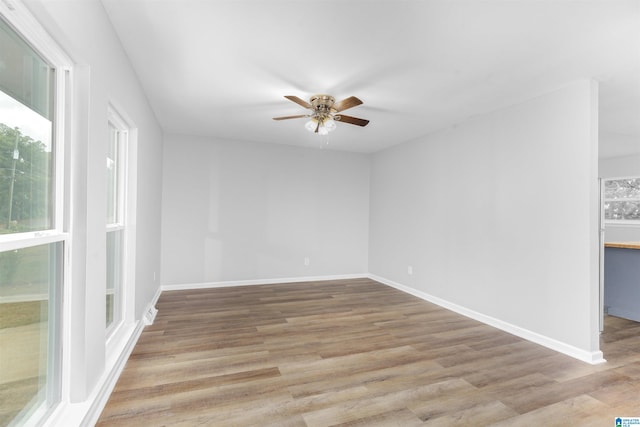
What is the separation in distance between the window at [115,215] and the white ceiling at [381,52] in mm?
627

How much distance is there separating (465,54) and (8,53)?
266 centimetres

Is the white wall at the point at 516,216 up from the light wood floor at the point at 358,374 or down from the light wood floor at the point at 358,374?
up

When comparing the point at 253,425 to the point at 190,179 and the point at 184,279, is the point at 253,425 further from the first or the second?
the point at 190,179

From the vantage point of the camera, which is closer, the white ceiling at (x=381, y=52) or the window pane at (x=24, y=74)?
the window pane at (x=24, y=74)

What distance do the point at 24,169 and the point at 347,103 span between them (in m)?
2.28

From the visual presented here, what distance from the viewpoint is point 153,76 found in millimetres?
→ 2770

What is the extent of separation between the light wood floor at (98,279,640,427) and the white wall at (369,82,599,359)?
0.38 metres

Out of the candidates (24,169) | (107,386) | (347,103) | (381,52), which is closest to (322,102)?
(347,103)

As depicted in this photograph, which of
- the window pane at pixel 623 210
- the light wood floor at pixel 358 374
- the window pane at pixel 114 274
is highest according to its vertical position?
the window pane at pixel 623 210

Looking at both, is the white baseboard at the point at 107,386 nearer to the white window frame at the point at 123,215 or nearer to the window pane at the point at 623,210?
the white window frame at the point at 123,215

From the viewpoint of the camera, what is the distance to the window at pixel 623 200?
629 centimetres

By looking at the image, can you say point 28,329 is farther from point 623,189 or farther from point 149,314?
point 623,189

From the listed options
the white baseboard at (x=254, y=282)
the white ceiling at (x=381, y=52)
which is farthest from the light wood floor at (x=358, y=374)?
the white ceiling at (x=381, y=52)

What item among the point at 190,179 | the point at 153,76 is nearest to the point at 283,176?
the point at 190,179
